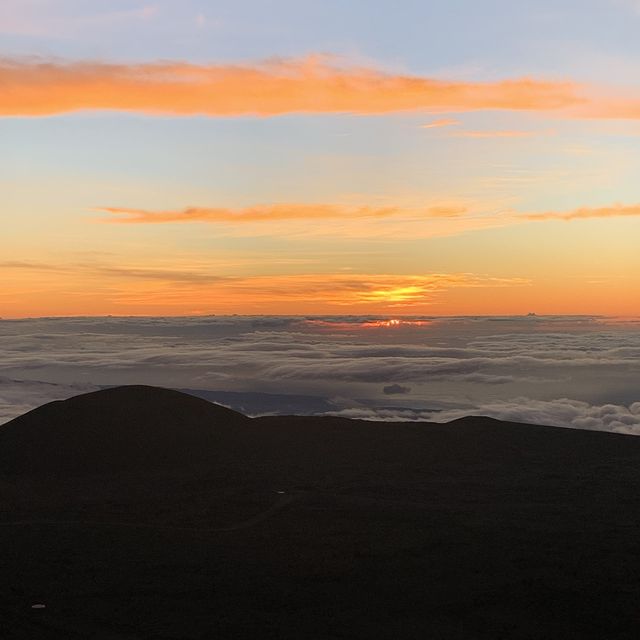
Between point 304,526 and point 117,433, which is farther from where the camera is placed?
point 117,433

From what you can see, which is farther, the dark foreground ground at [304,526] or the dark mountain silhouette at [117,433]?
the dark mountain silhouette at [117,433]

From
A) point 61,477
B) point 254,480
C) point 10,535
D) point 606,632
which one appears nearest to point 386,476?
point 254,480

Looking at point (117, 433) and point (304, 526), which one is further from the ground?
point (117, 433)

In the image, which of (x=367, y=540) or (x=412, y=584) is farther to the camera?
(x=367, y=540)

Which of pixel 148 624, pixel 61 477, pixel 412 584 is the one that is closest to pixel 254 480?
pixel 61 477

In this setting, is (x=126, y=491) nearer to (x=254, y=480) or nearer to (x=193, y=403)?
(x=254, y=480)

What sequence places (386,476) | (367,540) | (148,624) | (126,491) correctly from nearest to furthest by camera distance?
(148,624) → (367,540) → (126,491) → (386,476)

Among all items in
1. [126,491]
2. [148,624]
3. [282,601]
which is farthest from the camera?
[126,491]

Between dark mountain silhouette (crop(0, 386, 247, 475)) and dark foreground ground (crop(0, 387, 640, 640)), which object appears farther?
dark mountain silhouette (crop(0, 386, 247, 475))
